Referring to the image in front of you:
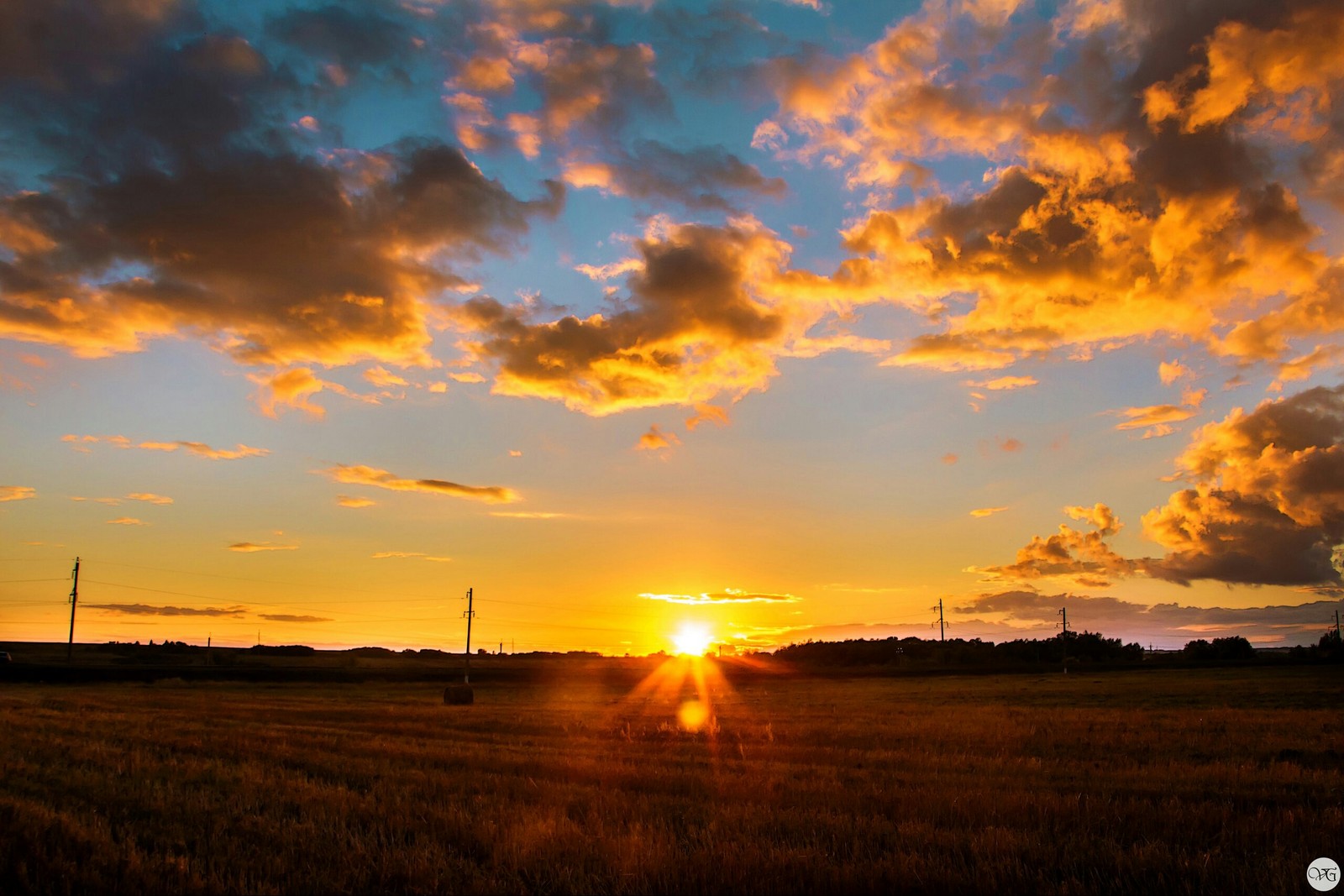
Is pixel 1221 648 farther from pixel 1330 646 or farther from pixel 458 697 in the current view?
pixel 458 697

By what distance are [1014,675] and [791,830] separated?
93723 millimetres

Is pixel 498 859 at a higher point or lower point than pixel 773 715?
higher

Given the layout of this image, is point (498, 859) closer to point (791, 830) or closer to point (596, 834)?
point (596, 834)

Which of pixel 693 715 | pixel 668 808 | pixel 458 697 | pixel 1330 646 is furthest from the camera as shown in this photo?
pixel 1330 646

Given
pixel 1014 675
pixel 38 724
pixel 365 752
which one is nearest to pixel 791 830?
pixel 365 752

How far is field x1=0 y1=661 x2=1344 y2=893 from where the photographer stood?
27.0 ft

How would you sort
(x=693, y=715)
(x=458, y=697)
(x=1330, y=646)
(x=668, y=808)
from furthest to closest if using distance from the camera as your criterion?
(x=1330, y=646)
(x=458, y=697)
(x=693, y=715)
(x=668, y=808)

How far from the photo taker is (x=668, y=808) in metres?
12.1

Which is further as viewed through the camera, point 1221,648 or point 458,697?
point 1221,648

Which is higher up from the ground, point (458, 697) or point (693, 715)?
point (693, 715)

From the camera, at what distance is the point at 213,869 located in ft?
27.2

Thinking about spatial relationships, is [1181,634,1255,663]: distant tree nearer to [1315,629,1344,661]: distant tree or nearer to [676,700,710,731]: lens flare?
[1315,629,1344,661]: distant tree

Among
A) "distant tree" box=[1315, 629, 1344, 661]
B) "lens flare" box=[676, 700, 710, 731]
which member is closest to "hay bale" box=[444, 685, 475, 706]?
"lens flare" box=[676, 700, 710, 731]

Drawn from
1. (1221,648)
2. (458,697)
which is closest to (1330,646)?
(1221,648)
